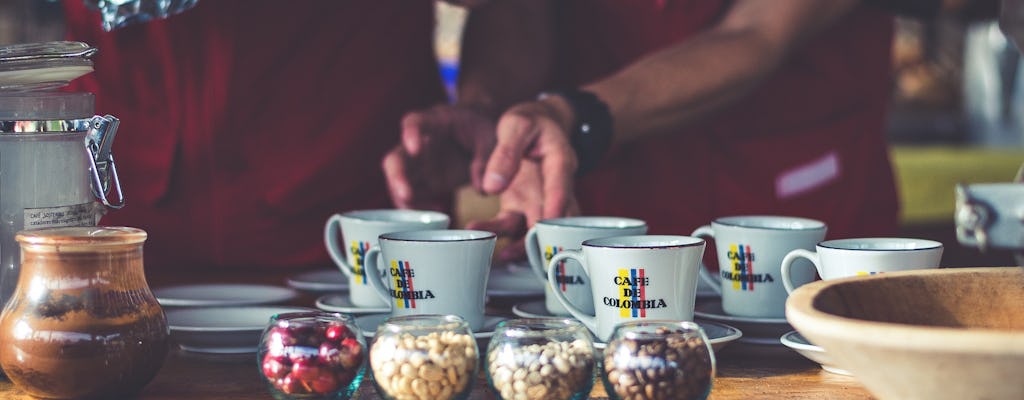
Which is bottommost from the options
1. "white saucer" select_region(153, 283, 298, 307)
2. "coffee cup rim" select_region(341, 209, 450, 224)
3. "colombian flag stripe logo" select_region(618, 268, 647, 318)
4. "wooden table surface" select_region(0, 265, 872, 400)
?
"wooden table surface" select_region(0, 265, 872, 400)

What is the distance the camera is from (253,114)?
1.80 metres

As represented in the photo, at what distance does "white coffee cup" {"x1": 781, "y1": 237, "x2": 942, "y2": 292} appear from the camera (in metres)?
0.92

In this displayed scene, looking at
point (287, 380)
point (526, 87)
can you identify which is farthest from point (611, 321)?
point (526, 87)

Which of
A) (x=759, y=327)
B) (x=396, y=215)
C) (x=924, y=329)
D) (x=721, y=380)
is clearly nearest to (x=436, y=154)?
(x=396, y=215)

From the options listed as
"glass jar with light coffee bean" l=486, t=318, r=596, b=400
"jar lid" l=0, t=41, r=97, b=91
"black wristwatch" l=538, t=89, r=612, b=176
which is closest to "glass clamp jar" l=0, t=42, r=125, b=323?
"jar lid" l=0, t=41, r=97, b=91

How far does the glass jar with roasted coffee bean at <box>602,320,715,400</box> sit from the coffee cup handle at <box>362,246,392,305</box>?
32 centimetres

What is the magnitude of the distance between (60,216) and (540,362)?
0.39 meters

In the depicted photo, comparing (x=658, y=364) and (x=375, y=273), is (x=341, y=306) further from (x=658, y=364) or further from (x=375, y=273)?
(x=658, y=364)

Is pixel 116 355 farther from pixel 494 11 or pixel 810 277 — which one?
pixel 494 11

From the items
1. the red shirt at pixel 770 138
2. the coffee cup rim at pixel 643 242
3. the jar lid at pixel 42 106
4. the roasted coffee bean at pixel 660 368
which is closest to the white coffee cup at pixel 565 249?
the coffee cup rim at pixel 643 242

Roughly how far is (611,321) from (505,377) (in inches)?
7.9

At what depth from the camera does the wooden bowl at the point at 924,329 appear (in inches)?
A: 23.6

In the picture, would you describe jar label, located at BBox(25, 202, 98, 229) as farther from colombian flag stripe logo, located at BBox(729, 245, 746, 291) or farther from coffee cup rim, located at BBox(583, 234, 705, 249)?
colombian flag stripe logo, located at BBox(729, 245, 746, 291)

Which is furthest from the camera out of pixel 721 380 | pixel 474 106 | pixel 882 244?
pixel 474 106
